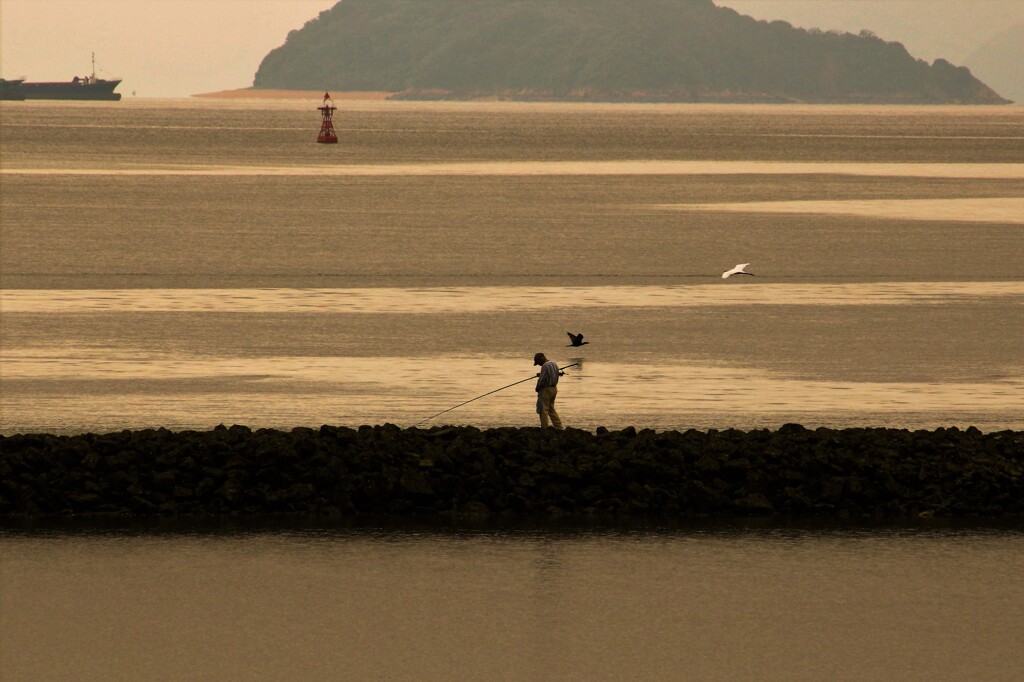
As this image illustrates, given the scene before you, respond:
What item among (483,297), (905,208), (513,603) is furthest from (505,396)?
(905,208)

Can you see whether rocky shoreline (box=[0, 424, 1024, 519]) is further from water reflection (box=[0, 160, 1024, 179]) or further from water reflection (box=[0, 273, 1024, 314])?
water reflection (box=[0, 160, 1024, 179])

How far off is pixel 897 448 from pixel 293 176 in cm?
7812

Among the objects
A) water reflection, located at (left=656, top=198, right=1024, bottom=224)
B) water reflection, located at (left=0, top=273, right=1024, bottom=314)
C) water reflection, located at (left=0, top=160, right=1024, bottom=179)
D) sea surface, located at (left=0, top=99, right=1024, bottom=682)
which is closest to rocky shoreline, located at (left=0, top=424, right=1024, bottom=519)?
sea surface, located at (left=0, top=99, right=1024, bottom=682)

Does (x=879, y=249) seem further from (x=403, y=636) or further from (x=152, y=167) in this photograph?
(x=152, y=167)

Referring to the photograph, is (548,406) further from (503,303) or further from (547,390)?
(503,303)

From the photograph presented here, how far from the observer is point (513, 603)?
39.6 ft

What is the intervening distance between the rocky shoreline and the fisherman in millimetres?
1147

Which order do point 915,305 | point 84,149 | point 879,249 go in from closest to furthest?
point 915,305, point 879,249, point 84,149

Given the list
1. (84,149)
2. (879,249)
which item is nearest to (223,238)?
(879,249)

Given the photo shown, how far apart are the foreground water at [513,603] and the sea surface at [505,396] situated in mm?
35

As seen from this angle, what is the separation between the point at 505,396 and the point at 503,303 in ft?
37.4

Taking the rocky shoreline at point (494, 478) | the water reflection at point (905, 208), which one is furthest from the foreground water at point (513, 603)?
the water reflection at point (905, 208)

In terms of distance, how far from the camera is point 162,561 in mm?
13250

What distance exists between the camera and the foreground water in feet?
34.9
